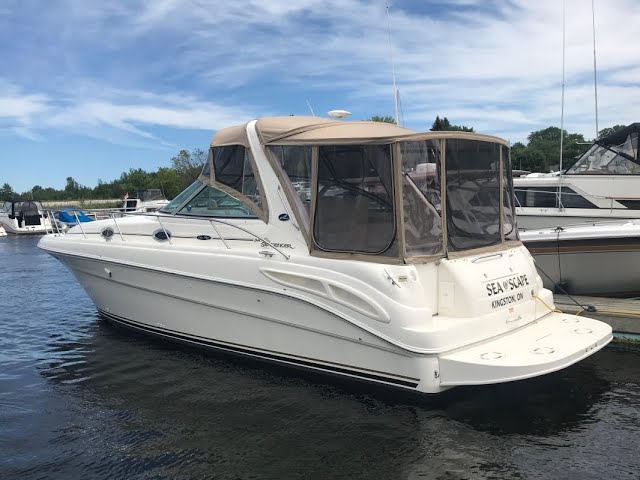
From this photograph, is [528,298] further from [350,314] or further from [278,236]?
[278,236]

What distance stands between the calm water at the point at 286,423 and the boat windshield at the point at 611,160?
19.3 ft

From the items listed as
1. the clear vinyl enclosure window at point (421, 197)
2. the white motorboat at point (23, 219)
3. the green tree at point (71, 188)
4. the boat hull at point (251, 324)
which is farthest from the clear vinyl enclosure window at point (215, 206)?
the green tree at point (71, 188)

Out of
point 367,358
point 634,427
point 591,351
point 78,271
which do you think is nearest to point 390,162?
point 367,358

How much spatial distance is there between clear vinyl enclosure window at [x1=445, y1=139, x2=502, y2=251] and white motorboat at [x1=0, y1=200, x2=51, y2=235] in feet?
110

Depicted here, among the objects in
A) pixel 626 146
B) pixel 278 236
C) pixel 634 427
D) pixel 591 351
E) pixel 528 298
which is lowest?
pixel 634 427

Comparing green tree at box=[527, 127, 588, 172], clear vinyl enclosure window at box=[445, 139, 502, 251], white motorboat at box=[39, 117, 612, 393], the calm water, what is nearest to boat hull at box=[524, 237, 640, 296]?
the calm water

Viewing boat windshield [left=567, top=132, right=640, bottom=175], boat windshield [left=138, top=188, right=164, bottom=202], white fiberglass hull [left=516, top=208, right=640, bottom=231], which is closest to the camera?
white fiberglass hull [left=516, top=208, right=640, bottom=231]

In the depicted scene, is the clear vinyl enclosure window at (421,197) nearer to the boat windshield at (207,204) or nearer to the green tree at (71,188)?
the boat windshield at (207,204)

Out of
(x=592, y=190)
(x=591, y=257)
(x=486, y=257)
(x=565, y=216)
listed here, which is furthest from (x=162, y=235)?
(x=592, y=190)

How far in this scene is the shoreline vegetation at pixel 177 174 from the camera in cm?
5051

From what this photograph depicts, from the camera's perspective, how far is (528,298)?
6305mm

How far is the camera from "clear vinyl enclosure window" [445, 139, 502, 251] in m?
5.80

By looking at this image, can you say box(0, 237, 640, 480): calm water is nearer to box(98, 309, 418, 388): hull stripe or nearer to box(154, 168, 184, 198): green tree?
box(98, 309, 418, 388): hull stripe

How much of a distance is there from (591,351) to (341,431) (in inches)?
103
